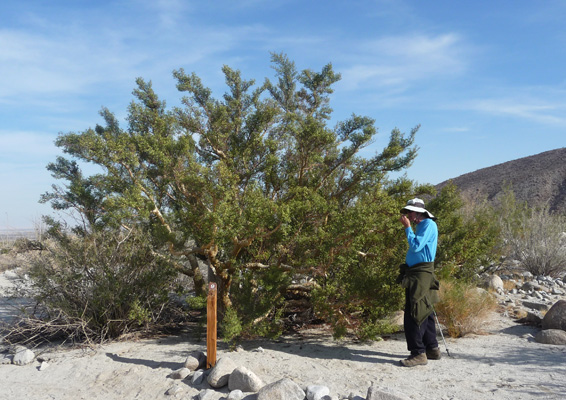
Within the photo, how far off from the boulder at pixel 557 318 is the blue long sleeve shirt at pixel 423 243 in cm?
269

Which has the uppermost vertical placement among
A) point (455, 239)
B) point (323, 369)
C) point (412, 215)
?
point (412, 215)

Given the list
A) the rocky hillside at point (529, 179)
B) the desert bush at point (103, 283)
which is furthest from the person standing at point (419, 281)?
the rocky hillside at point (529, 179)

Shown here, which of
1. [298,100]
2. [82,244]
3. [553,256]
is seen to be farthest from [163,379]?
[553,256]

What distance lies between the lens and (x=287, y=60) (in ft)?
39.5

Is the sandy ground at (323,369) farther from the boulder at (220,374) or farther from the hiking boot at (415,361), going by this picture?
the boulder at (220,374)

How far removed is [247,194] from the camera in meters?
6.26

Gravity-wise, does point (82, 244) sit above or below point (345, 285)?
above

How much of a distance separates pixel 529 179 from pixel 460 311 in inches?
1656

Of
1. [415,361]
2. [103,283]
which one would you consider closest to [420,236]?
[415,361]

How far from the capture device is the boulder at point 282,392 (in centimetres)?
464

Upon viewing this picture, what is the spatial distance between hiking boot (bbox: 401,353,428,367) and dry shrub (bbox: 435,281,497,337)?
1.46m

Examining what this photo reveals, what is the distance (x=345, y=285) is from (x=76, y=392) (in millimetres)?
3400

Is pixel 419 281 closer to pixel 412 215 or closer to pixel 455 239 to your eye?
pixel 412 215

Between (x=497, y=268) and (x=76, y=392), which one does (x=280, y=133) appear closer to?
(x=76, y=392)
